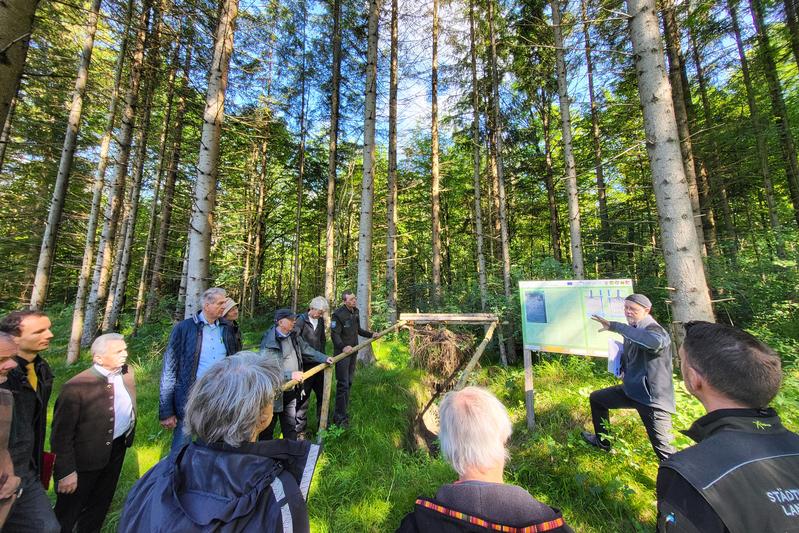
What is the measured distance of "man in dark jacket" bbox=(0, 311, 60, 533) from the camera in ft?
5.89

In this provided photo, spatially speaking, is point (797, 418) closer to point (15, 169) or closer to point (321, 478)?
point (321, 478)

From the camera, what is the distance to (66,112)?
1055 cm

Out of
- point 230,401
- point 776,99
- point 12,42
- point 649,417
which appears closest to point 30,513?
point 230,401

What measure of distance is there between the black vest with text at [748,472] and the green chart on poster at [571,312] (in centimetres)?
331

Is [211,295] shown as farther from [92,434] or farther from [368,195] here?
[368,195]

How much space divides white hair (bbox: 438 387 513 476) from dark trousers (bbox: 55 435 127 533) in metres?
2.92

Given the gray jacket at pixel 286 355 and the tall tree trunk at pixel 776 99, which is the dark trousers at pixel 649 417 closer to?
the gray jacket at pixel 286 355

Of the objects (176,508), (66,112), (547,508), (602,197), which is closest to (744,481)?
(547,508)

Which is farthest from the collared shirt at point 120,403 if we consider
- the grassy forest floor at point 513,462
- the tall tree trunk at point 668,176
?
the tall tree trunk at point 668,176

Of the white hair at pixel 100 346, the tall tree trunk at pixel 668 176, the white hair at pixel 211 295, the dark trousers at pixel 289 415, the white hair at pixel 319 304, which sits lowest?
the dark trousers at pixel 289 415

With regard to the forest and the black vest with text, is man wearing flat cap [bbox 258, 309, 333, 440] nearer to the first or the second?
the forest

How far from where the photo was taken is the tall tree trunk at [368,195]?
7359mm

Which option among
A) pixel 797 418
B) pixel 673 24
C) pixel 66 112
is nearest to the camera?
pixel 797 418

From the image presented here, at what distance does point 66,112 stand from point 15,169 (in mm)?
3862
